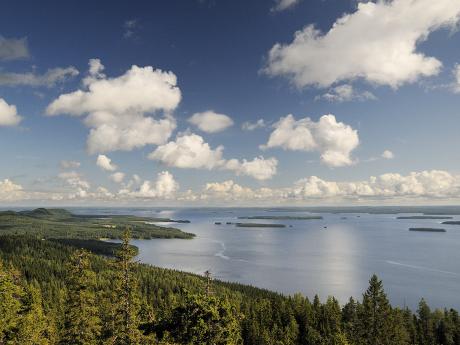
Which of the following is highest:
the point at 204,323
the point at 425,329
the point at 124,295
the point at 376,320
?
the point at 204,323

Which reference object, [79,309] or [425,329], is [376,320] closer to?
[425,329]

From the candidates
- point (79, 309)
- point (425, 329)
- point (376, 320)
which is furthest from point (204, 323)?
point (425, 329)

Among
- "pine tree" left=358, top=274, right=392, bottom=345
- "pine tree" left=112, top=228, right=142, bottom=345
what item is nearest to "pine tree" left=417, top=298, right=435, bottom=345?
"pine tree" left=358, top=274, right=392, bottom=345

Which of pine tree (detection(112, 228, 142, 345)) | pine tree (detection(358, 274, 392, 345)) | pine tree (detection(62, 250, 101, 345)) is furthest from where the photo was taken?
pine tree (detection(358, 274, 392, 345))

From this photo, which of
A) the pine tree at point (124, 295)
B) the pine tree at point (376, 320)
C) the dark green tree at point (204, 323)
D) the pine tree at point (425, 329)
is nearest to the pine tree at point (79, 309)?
the pine tree at point (124, 295)

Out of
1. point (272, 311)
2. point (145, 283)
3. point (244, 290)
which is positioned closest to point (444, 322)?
point (272, 311)

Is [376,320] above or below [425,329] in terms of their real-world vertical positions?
above

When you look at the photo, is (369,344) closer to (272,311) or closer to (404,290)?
(272,311)

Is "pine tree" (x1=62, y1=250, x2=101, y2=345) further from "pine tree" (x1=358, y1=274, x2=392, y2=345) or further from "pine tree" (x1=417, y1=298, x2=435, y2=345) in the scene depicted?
"pine tree" (x1=417, y1=298, x2=435, y2=345)
